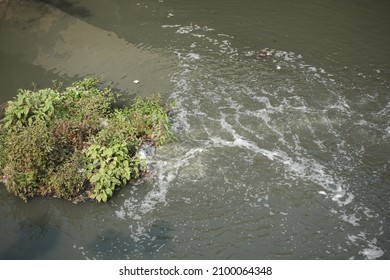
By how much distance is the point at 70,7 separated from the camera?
12.4 m

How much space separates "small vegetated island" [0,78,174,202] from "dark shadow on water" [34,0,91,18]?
Result: 4.69 meters

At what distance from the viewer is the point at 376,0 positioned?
12.4 metres

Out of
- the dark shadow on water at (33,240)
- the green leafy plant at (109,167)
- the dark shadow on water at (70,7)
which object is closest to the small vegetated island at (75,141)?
the green leafy plant at (109,167)

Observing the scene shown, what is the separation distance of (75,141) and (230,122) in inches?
123

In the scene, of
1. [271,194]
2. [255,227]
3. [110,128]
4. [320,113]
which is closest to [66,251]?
[110,128]

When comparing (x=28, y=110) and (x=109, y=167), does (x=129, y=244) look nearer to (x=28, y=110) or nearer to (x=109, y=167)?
(x=109, y=167)

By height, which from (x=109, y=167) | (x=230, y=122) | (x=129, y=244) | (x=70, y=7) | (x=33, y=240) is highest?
(x=70, y=7)

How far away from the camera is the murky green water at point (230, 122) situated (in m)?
5.98

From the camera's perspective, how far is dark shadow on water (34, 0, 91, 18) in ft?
39.5

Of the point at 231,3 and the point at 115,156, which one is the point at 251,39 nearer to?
the point at 231,3

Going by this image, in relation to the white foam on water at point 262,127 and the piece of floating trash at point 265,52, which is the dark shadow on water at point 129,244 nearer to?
the white foam on water at point 262,127

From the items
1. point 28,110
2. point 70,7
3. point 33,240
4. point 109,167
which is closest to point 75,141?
point 109,167

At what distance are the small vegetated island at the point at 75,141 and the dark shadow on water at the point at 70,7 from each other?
15.4 ft

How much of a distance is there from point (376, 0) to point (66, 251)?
12.0m
